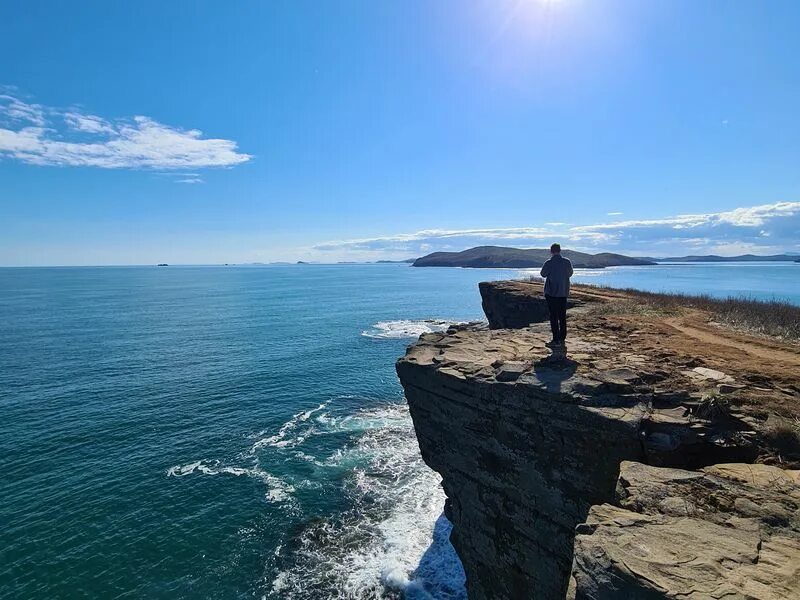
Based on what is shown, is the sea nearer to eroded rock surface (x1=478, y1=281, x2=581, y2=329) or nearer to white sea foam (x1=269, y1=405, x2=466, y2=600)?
white sea foam (x1=269, y1=405, x2=466, y2=600)

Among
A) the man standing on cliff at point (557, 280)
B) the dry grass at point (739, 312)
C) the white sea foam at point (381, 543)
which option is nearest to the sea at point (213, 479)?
the white sea foam at point (381, 543)

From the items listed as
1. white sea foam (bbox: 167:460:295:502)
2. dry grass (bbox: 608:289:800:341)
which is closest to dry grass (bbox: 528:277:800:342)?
dry grass (bbox: 608:289:800:341)

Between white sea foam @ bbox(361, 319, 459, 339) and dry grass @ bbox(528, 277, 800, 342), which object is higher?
dry grass @ bbox(528, 277, 800, 342)

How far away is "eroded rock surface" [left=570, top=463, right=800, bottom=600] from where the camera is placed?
5898mm

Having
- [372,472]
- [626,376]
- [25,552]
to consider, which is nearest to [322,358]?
[372,472]

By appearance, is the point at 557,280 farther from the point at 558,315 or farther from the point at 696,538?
the point at 696,538

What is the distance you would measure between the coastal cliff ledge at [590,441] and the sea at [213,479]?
24.4 feet

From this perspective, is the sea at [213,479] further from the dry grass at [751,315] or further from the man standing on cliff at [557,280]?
the dry grass at [751,315]

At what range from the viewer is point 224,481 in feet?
84.5

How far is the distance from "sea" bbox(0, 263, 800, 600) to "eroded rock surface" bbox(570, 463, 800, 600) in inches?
581

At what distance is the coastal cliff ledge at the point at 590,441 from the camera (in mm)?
7188

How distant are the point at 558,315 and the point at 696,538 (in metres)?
10.5

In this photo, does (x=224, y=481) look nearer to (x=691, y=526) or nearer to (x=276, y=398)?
(x=276, y=398)

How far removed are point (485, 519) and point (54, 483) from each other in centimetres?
2615
